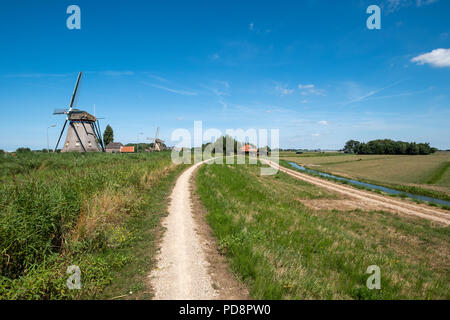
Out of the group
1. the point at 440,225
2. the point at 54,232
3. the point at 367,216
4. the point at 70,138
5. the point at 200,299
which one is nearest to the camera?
the point at 200,299

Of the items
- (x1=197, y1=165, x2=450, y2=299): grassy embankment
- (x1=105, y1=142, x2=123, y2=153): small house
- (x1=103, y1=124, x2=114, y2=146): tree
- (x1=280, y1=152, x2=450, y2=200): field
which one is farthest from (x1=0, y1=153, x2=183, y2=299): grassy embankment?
(x1=103, y1=124, x2=114, y2=146): tree

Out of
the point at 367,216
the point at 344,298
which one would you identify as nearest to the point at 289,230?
the point at 344,298

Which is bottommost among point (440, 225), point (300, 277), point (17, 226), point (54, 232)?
point (440, 225)

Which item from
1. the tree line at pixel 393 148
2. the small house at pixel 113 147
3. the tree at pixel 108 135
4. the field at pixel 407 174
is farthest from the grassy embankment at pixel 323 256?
the tree line at pixel 393 148

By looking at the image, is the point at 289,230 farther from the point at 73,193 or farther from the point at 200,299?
the point at 73,193

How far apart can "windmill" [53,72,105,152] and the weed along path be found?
50.8 metres

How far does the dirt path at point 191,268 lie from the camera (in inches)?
170

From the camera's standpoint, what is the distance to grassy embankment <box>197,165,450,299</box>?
4882 mm

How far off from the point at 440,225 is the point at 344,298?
16.4 m

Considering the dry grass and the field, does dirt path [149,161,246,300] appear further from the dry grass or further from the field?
the dry grass

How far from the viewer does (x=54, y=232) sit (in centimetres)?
534

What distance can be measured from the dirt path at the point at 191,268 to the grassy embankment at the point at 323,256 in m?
0.40

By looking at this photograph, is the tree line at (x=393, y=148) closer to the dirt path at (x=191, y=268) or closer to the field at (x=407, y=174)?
the field at (x=407, y=174)
